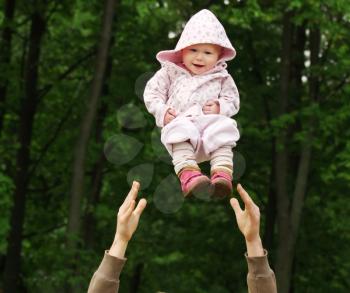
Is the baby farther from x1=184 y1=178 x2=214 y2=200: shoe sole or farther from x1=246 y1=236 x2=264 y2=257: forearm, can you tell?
x1=246 y1=236 x2=264 y2=257: forearm

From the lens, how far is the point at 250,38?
769 inches

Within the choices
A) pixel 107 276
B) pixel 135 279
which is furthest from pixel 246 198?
pixel 135 279

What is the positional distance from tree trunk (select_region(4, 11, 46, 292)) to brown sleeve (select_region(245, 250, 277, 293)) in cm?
1447

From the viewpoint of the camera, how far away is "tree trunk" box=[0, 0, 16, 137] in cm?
1870

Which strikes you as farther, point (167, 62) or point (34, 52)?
point (34, 52)

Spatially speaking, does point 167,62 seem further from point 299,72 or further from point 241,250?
point 241,250

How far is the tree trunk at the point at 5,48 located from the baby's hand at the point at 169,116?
42.9 ft

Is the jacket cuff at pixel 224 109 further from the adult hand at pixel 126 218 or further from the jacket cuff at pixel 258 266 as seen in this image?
the jacket cuff at pixel 258 266

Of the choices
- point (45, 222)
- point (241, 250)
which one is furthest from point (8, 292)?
point (241, 250)

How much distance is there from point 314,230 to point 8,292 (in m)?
6.11

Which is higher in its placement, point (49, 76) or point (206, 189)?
point (49, 76)

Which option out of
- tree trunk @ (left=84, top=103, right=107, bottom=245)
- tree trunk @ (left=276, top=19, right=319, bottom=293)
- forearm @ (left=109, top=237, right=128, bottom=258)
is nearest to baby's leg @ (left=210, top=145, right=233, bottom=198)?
forearm @ (left=109, top=237, right=128, bottom=258)

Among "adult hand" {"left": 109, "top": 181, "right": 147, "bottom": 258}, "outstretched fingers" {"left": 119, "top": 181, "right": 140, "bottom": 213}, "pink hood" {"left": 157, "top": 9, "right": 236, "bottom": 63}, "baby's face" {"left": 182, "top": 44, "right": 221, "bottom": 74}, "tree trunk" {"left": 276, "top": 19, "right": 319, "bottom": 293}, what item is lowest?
"adult hand" {"left": 109, "top": 181, "right": 147, "bottom": 258}

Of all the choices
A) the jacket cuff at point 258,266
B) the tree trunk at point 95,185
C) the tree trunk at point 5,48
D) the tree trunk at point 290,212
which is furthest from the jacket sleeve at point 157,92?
the tree trunk at point 95,185
